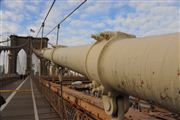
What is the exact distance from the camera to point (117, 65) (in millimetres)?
2041

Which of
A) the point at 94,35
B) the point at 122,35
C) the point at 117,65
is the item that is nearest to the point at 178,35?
the point at 117,65

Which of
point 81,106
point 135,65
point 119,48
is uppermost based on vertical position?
point 119,48

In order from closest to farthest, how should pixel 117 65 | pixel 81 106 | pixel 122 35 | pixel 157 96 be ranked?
pixel 157 96
pixel 117 65
pixel 122 35
pixel 81 106

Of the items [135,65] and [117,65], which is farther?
[117,65]

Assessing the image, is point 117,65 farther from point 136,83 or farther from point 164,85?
point 164,85

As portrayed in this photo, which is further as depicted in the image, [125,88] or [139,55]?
[125,88]

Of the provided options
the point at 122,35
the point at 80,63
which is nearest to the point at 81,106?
the point at 80,63

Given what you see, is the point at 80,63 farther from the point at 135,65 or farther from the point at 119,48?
the point at 135,65

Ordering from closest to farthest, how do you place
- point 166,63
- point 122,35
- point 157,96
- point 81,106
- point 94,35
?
point 166,63, point 157,96, point 122,35, point 94,35, point 81,106

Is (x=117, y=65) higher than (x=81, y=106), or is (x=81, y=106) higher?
(x=117, y=65)

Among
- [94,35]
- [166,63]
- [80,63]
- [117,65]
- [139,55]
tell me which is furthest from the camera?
[80,63]

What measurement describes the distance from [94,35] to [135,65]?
36.8 inches

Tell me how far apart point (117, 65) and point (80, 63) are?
96 cm

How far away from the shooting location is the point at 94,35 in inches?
106
